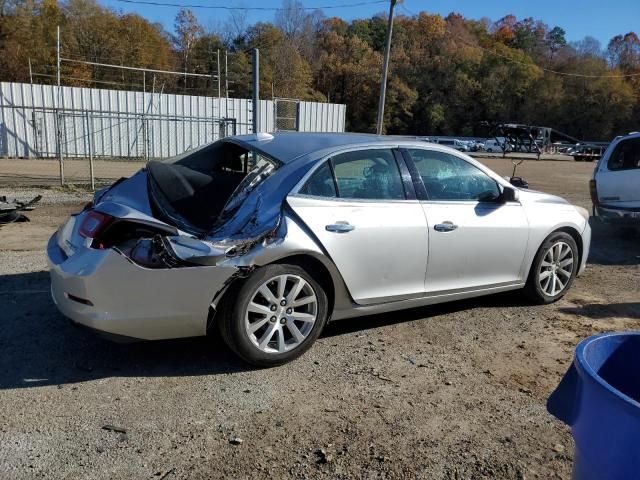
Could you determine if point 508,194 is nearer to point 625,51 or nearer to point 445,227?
point 445,227

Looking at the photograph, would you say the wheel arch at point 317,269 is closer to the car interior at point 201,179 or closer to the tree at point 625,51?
the car interior at point 201,179

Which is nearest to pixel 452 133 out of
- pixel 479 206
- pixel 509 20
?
pixel 509 20

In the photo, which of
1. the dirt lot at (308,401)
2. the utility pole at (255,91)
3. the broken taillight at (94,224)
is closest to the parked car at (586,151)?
the utility pole at (255,91)

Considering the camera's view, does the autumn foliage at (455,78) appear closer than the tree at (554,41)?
Yes

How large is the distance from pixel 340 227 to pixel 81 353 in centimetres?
202

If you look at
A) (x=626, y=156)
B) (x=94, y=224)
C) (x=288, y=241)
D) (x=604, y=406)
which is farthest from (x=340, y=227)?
(x=626, y=156)

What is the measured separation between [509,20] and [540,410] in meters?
116

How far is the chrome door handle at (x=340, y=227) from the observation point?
3.77 meters

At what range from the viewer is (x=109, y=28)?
4412cm

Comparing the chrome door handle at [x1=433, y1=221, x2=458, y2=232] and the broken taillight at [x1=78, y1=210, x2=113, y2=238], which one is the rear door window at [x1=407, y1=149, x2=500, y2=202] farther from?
the broken taillight at [x1=78, y1=210, x2=113, y2=238]

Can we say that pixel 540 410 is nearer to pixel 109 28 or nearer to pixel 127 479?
pixel 127 479

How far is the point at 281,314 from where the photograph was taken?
364 cm

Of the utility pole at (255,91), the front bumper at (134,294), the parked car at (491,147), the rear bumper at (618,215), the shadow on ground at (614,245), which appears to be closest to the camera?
the front bumper at (134,294)

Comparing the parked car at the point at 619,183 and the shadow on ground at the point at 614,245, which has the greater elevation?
the parked car at the point at 619,183
